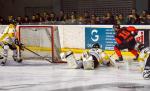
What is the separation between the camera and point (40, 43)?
13234mm

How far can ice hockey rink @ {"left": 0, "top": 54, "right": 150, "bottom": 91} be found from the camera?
331 inches

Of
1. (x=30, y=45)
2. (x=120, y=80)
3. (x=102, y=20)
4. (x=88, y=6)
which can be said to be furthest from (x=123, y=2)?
(x=120, y=80)

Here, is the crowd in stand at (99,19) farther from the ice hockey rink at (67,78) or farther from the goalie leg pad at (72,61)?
the goalie leg pad at (72,61)

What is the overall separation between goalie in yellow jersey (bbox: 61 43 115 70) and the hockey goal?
126 cm

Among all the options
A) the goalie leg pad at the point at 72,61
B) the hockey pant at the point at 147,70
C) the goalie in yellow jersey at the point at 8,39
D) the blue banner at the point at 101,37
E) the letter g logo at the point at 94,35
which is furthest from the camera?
the letter g logo at the point at 94,35

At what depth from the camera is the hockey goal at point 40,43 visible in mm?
12625

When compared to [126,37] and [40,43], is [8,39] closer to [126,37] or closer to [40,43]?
[40,43]

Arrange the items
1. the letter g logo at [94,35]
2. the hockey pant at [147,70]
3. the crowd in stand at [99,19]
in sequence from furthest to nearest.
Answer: the letter g logo at [94,35] → the crowd in stand at [99,19] → the hockey pant at [147,70]

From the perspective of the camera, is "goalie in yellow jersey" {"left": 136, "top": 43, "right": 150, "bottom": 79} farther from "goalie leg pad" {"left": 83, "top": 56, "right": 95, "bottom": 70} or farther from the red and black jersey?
the red and black jersey

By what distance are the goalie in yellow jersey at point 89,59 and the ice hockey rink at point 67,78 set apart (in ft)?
0.48

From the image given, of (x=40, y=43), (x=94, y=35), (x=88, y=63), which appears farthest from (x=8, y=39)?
(x=94, y=35)

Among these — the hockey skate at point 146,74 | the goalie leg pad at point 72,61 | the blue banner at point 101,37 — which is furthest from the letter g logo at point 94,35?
the hockey skate at point 146,74

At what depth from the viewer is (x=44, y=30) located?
42.6 ft

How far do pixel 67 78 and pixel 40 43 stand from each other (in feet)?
12.6
